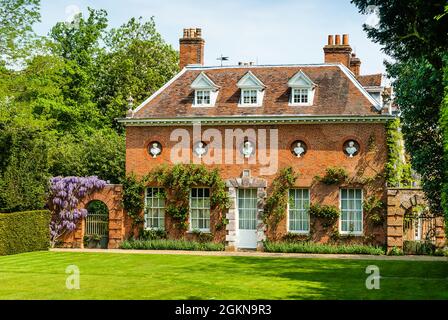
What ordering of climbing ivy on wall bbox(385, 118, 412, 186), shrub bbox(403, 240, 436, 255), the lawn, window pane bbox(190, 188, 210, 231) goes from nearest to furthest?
the lawn
shrub bbox(403, 240, 436, 255)
climbing ivy on wall bbox(385, 118, 412, 186)
window pane bbox(190, 188, 210, 231)

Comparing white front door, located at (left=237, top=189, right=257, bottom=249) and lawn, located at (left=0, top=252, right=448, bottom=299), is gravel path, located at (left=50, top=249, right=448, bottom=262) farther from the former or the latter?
lawn, located at (left=0, top=252, right=448, bottom=299)

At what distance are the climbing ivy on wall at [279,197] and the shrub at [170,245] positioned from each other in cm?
246

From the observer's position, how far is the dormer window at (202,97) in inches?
1299

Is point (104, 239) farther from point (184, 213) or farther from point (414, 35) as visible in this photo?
point (414, 35)

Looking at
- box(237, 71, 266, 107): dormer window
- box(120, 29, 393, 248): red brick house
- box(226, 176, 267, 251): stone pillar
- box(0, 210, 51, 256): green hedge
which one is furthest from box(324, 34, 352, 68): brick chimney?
box(0, 210, 51, 256): green hedge

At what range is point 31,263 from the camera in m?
24.6

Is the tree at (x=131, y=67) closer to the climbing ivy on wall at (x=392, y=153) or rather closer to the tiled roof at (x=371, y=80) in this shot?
the tiled roof at (x=371, y=80)

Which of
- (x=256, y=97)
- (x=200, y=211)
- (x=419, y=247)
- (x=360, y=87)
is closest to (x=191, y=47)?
(x=256, y=97)

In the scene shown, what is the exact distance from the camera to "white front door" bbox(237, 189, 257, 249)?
31.6 metres

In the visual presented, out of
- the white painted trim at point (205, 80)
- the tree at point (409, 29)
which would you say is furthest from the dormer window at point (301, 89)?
the tree at point (409, 29)

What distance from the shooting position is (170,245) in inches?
1240

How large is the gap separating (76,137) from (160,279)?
30342mm
